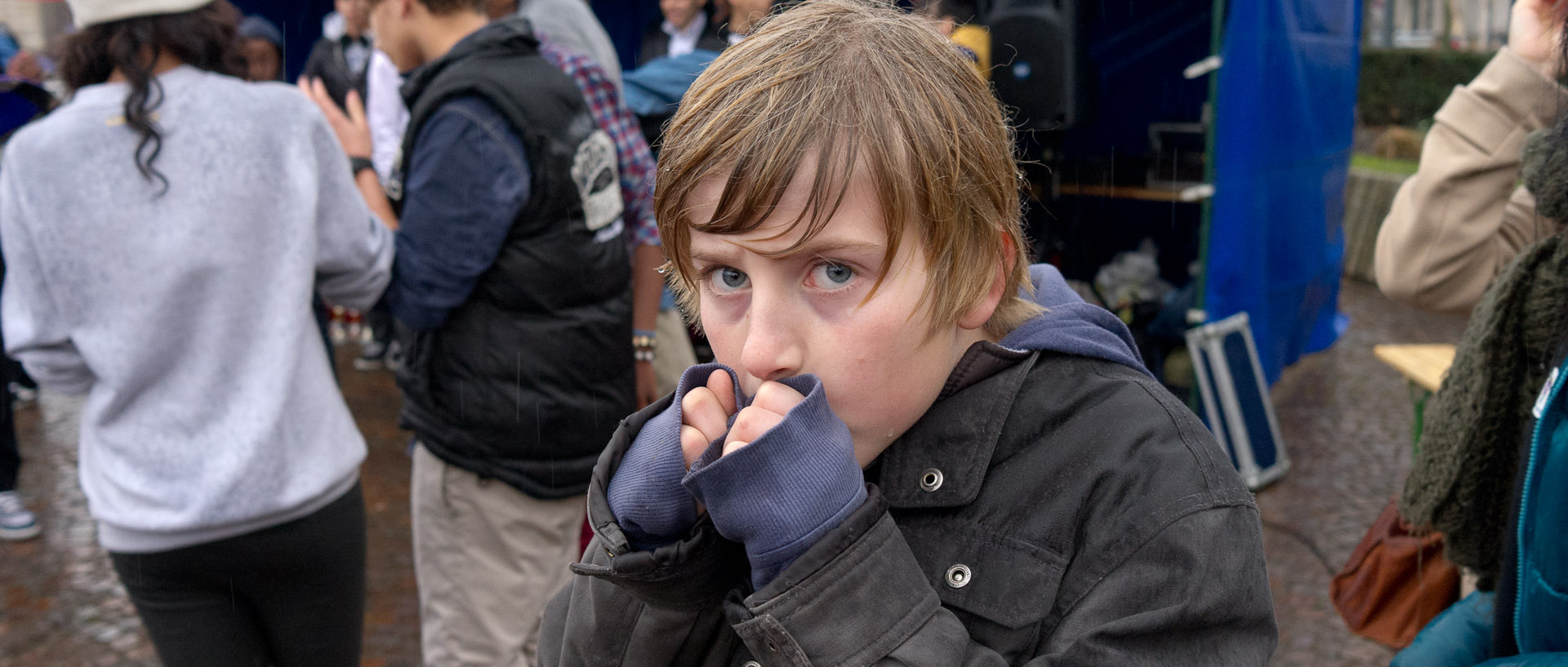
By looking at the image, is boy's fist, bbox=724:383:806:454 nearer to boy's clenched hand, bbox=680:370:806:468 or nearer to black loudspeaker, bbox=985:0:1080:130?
boy's clenched hand, bbox=680:370:806:468

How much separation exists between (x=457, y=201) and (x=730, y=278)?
1.68 metres

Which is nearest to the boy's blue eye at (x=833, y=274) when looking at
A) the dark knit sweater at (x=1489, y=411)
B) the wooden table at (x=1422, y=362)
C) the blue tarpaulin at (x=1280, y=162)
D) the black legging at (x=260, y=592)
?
the dark knit sweater at (x=1489, y=411)

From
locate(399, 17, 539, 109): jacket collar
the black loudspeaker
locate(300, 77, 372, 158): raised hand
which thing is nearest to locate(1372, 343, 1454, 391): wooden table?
the black loudspeaker

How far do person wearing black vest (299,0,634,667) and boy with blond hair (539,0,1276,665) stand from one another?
1.56 m

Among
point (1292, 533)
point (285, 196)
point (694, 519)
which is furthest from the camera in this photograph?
point (1292, 533)

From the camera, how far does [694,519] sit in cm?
112

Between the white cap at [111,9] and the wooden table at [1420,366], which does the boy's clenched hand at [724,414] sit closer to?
the white cap at [111,9]

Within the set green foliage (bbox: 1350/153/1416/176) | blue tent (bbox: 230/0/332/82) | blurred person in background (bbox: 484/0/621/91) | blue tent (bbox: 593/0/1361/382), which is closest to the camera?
blurred person in background (bbox: 484/0/621/91)

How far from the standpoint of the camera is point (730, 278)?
3.67ft

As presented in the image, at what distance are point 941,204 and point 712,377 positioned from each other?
30 centimetres

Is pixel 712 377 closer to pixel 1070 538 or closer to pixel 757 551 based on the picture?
pixel 757 551

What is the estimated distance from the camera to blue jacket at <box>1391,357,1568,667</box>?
1.33 m

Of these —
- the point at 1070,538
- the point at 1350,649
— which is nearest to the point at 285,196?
the point at 1070,538

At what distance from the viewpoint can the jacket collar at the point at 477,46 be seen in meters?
2.68
